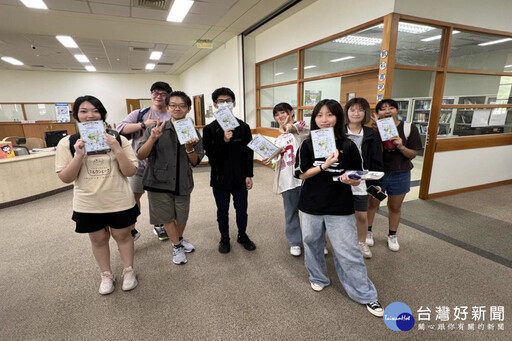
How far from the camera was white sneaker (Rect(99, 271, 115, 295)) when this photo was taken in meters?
1.91

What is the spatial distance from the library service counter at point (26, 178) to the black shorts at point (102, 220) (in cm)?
322

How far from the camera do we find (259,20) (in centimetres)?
528

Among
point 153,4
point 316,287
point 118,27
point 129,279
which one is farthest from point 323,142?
point 118,27

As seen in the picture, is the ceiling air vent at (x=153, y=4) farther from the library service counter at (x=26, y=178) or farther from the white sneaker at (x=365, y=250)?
the white sneaker at (x=365, y=250)

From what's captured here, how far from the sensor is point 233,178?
2197mm

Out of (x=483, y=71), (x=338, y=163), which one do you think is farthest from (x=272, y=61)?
(x=338, y=163)

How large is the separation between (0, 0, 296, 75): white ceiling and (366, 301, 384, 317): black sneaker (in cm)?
457

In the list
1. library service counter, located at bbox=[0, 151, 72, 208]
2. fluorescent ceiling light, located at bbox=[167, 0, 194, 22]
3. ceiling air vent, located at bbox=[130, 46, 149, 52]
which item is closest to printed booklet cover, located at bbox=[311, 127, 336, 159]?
fluorescent ceiling light, located at bbox=[167, 0, 194, 22]

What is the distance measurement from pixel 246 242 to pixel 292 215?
574 millimetres

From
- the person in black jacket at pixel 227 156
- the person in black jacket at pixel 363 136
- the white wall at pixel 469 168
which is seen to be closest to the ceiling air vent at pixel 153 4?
the person in black jacket at pixel 227 156

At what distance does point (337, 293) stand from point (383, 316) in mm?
320

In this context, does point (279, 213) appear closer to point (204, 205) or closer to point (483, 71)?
point (204, 205)

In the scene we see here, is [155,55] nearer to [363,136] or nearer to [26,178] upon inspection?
[26,178]

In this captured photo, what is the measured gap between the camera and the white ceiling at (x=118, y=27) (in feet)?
14.1
